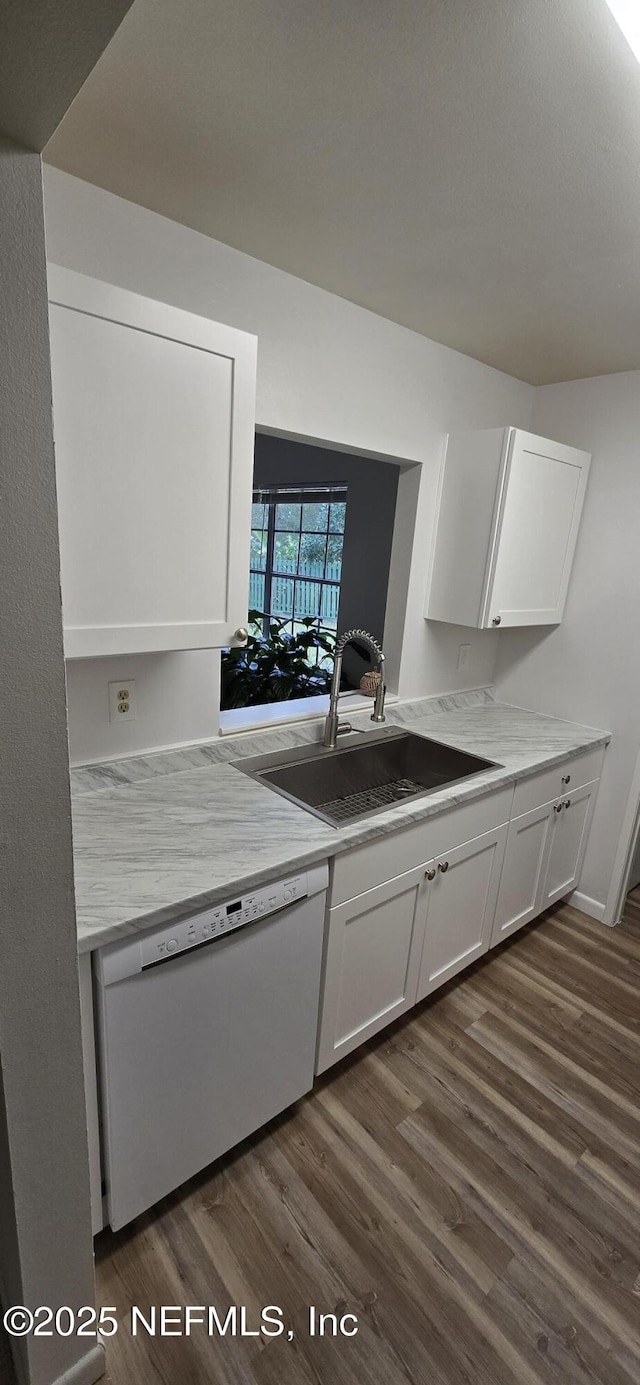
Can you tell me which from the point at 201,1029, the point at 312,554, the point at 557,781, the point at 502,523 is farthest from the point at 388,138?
the point at 312,554

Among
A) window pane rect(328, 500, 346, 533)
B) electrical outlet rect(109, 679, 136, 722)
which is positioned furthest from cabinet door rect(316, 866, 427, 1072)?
window pane rect(328, 500, 346, 533)

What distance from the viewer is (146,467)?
1.25 metres

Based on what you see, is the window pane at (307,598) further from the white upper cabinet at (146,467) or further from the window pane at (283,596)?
the white upper cabinet at (146,467)

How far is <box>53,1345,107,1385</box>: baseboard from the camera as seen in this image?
110 centimetres

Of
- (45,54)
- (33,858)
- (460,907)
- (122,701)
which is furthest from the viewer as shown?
(460,907)

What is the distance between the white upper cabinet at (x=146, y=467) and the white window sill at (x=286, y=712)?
569 mm

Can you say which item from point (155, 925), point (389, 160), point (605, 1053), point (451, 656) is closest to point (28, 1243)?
point (155, 925)

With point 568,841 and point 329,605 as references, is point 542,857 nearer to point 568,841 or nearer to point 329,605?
point 568,841

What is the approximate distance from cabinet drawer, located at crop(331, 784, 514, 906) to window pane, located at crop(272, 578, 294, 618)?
11.5 ft

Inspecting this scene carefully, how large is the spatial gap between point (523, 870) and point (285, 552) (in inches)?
142

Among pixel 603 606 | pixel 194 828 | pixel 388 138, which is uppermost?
pixel 388 138

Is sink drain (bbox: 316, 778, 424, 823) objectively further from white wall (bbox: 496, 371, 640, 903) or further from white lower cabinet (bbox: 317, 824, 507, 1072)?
white wall (bbox: 496, 371, 640, 903)

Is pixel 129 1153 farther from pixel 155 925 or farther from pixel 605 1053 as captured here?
pixel 605 1053

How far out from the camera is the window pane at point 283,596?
524 cm
